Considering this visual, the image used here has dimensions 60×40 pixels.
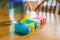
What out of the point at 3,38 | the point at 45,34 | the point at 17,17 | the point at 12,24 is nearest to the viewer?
the point at 3,38

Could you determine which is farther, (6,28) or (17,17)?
(17,17)

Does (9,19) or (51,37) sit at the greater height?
(9,19)

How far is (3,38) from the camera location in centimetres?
92

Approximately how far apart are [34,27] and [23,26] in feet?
0.47

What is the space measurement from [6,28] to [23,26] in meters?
0.19

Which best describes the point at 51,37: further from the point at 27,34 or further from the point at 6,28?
the point at 6,28

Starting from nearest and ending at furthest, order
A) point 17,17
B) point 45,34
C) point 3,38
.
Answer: point 3,38, point 45,34, point 17,17

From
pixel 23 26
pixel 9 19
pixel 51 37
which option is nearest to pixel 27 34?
pixel 23 26

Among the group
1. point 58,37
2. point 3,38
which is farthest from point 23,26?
point 58,37

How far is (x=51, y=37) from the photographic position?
971 millimetres

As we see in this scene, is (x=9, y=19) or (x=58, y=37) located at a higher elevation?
(x=9, y=19)

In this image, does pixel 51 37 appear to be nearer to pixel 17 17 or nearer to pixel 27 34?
pixel 27 34

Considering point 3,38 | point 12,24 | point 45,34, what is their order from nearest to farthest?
point 3,38, point 45,34, point 12,24

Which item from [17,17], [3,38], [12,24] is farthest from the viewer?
[17,17]
